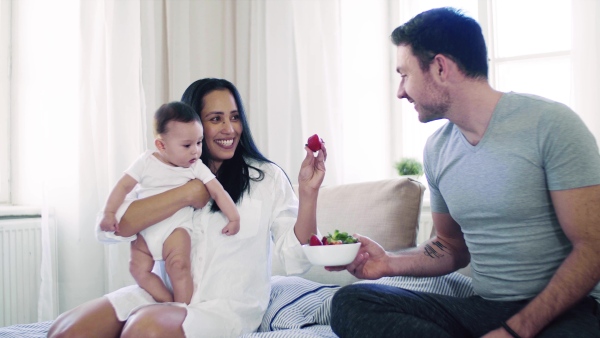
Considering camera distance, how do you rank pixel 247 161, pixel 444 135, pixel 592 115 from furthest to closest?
pixel 592 115, pixel 247 161, pixel 444 135

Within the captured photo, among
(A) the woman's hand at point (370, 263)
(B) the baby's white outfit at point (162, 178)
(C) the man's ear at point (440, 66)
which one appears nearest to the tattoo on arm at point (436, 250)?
(A) the woman's hand at point (370, 263)

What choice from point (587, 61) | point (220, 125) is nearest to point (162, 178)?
point (220, 125)

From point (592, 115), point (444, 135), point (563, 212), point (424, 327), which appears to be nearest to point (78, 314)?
point (424, 327)

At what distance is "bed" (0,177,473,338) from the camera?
6.07ft

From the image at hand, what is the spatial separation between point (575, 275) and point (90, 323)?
4.12ft

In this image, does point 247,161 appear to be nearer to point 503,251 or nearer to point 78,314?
point 78,314

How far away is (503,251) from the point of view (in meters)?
1.59

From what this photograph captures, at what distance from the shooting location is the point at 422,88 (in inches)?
68.2

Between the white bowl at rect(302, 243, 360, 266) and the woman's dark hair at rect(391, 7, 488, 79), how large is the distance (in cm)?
55

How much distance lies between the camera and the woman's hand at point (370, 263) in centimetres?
183

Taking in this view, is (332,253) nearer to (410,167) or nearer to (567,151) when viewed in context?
Answer: (567,151)

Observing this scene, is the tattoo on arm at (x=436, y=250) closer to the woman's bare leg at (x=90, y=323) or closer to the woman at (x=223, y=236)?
the woman at (x=223, y=236)

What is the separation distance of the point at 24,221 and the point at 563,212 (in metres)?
2.44

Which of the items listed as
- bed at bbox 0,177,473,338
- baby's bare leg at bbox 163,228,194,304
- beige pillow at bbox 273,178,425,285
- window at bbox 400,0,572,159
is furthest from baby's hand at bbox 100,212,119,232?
window at bbox 400,0,572,159
